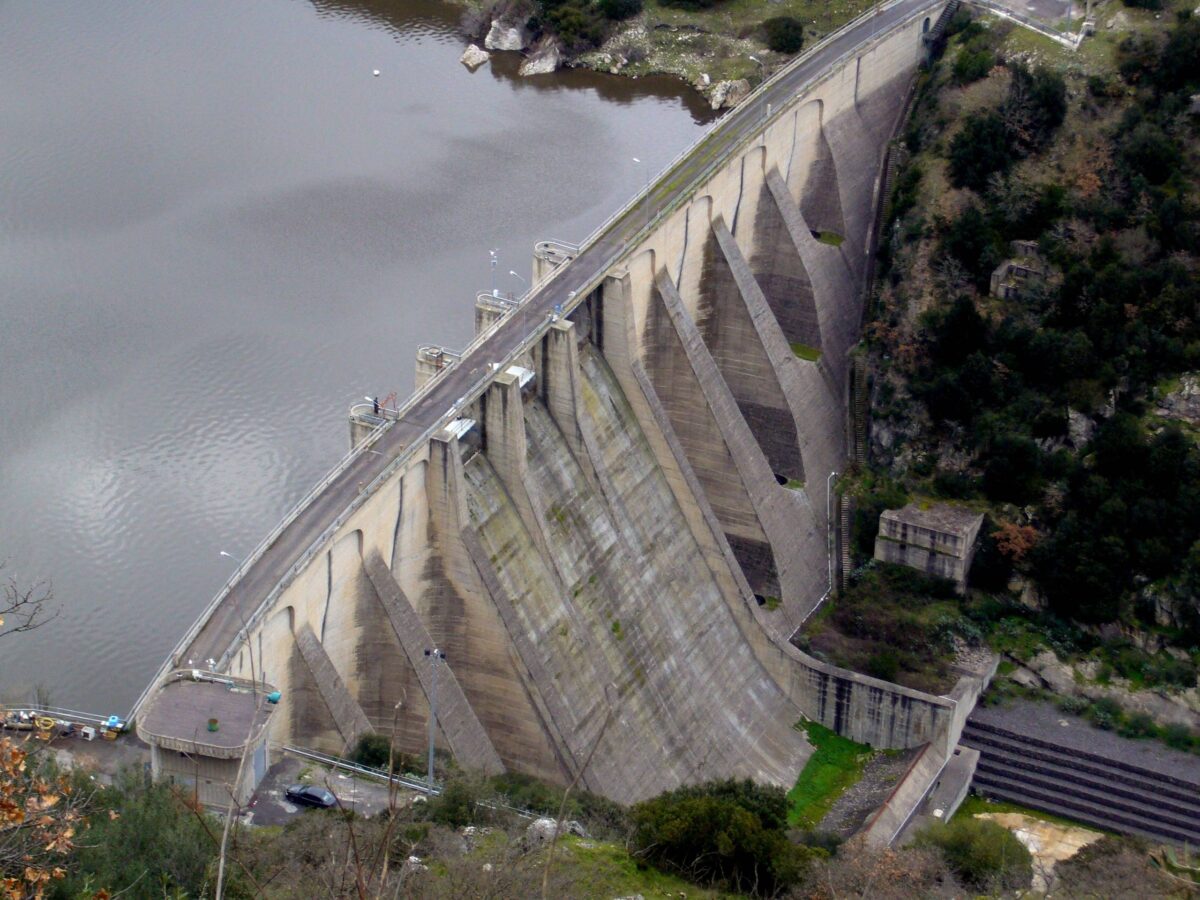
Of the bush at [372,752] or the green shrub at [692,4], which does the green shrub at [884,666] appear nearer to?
the bush at [372,752]

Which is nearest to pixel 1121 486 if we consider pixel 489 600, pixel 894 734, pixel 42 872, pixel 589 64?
pixel 894 734

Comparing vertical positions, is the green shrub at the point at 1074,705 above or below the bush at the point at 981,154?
below

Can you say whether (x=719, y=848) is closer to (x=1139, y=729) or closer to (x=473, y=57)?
(x=1139, y=729)

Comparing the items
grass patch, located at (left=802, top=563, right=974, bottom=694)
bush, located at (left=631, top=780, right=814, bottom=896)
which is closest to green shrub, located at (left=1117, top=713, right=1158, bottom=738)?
grass patch, located at (left=802, top=563, right=974, bottom=694)

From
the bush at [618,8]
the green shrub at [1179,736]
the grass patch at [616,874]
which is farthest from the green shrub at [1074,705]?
the bush at [618,8]

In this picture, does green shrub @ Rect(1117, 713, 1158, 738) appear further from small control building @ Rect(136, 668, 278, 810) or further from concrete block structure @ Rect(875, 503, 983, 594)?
small control building @ Rect(136, 668, 278, 810)

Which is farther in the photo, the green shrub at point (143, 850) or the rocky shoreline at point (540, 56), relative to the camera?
the rocky shoreline at point (540, 56)

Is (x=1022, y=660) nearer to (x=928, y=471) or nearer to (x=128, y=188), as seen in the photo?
(x=928, y=471)
